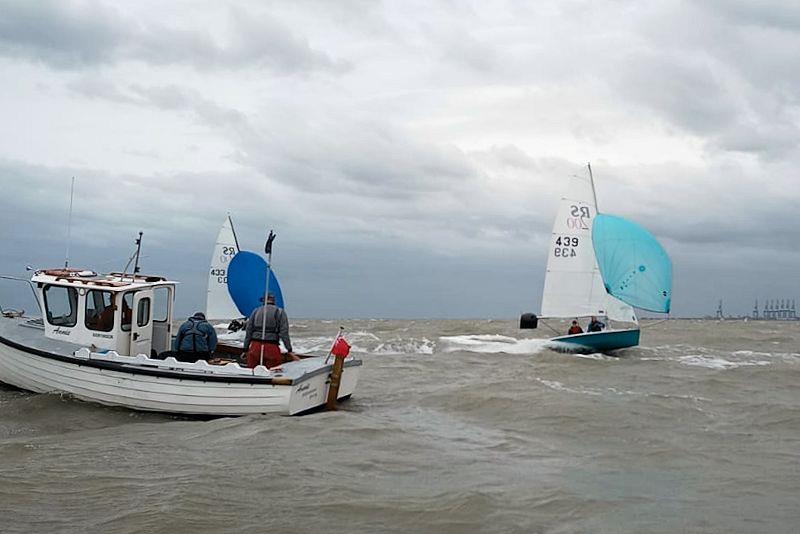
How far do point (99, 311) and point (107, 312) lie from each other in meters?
0.25

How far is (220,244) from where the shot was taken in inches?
1077

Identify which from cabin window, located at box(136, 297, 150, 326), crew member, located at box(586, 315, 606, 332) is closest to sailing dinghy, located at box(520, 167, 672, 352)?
crew member, located at box(586, 315, 606, 332)

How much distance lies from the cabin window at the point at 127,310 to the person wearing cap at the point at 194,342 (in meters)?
0.91

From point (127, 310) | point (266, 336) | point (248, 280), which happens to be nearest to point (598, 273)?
point (248, 280)

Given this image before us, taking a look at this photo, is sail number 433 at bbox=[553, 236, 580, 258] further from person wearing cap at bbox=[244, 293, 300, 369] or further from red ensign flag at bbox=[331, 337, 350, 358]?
person wearing cap at bbox=[244, 293, 300, 369]

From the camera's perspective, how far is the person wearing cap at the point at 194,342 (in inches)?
504

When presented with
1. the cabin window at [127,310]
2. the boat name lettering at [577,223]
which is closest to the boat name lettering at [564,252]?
the boat name lettering at [577,223]

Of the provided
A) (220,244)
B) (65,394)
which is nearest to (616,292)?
(220,244)

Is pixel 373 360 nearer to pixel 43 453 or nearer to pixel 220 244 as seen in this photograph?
pixel 220 244

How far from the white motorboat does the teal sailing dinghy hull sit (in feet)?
47.0

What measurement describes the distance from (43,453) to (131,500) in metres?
2.56

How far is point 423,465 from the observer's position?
8.84 metres

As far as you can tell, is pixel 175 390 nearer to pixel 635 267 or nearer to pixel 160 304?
pixel 160 304

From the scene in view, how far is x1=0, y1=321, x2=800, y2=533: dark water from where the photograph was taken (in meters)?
6.77
